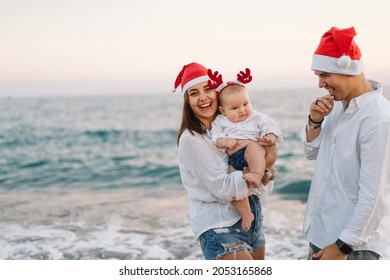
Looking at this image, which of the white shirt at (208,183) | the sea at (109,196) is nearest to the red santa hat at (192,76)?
the white shirt at (208,183)

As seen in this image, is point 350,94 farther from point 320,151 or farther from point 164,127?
point 164,127

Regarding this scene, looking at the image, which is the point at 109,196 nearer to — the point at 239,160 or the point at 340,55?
the point at 239,160

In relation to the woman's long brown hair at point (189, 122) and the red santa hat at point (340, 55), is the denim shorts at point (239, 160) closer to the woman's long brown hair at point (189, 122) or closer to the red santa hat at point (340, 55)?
the woman's long brown hair at point (189, 122)

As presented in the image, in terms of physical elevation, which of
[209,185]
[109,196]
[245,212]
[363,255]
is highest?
[209,185]

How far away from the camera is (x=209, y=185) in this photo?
2449 mm

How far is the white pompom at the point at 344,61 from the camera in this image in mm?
2275

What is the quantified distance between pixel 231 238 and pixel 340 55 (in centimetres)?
100

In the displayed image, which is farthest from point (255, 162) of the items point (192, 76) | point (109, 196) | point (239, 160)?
point (109, 196)

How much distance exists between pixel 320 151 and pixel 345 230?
1.42 feet

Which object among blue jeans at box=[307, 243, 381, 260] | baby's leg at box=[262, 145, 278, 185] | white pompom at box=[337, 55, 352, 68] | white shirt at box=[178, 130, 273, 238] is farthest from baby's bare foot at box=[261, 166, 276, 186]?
white pompom at box=[337, 55, 352, 68]

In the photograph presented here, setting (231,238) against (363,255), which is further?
(231,238)

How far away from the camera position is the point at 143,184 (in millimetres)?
9523

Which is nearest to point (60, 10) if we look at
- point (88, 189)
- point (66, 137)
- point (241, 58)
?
point (66, 137)

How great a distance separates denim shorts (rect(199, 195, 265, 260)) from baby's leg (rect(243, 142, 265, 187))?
196 millimetres
